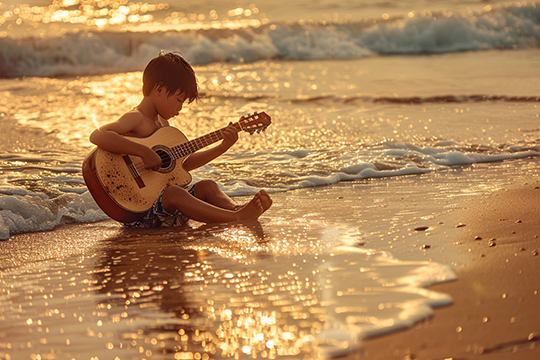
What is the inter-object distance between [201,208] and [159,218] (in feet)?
0.87

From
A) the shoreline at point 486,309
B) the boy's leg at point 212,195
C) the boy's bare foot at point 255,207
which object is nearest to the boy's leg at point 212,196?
the boy's leg at point 212,195

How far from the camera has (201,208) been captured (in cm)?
374

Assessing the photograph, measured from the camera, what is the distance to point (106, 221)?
415 cm

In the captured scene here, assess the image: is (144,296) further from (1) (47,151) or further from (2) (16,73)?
(2) (16,73)

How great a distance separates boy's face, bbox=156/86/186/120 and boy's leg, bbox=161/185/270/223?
1.52 feet

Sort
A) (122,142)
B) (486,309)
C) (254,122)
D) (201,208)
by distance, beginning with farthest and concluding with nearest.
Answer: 1. (254,122)
2. (201,208)
3. (122,142)
4. (486,309)

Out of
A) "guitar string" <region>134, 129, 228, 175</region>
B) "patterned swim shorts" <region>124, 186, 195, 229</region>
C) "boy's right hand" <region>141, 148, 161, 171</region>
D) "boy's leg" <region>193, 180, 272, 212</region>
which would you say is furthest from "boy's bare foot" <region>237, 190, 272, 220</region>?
"boy's right hand" <region>141, 148, 161, 171</region>

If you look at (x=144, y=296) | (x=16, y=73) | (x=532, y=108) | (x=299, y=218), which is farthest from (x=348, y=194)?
(x=16, y=73)

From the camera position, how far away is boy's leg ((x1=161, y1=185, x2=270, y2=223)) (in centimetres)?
373

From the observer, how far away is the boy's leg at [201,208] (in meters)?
3.73

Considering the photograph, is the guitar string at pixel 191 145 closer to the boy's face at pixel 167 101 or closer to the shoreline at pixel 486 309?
the boy's face at pixel 167 101

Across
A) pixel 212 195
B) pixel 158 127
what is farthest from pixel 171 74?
pixel 212 195

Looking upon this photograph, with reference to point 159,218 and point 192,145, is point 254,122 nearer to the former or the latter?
point 192,145

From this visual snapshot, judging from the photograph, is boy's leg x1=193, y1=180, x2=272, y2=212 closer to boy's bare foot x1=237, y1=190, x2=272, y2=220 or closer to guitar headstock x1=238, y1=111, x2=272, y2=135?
boy's bare foot x1=237, y1=190, x2=272, y2=220
